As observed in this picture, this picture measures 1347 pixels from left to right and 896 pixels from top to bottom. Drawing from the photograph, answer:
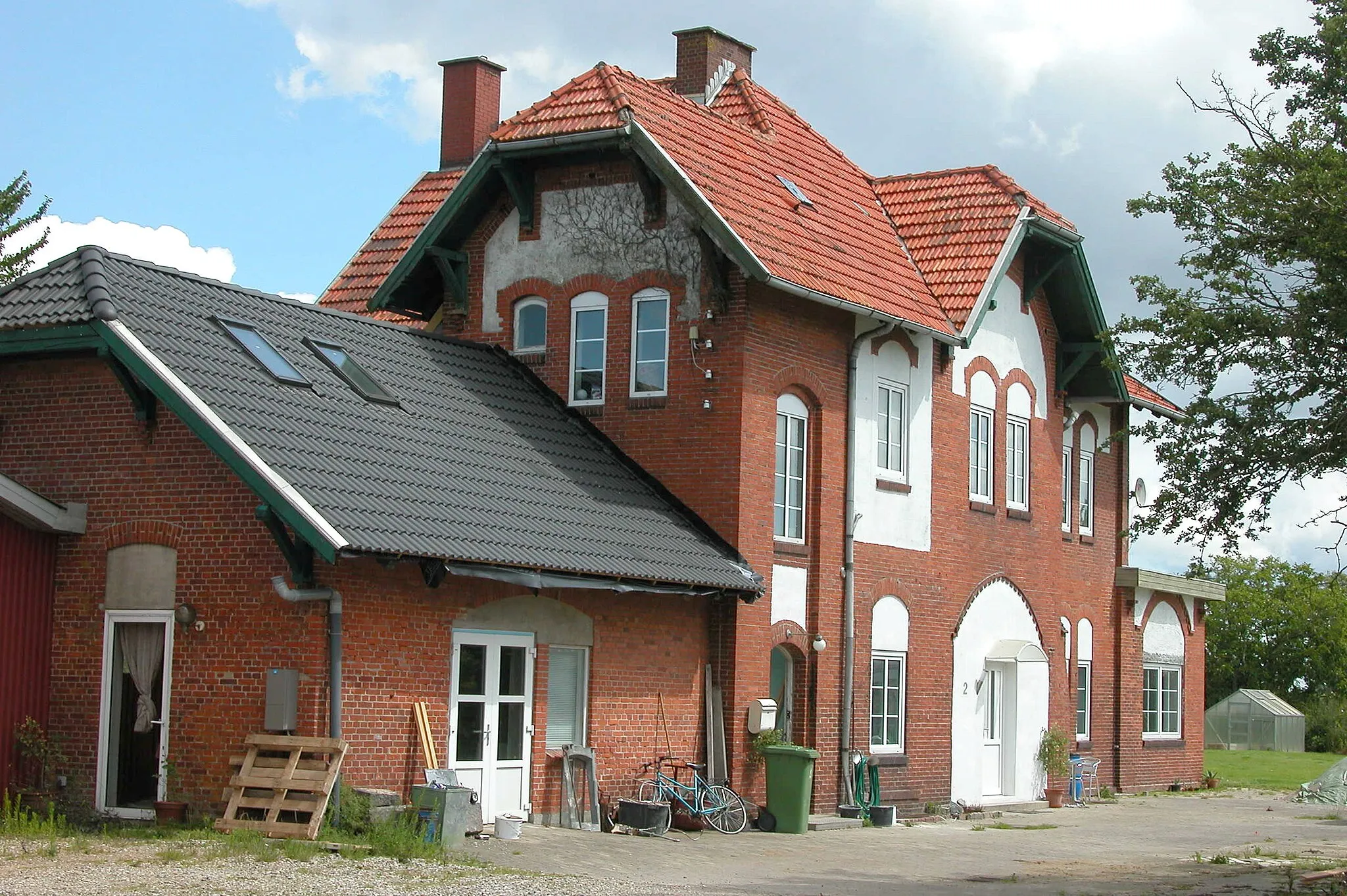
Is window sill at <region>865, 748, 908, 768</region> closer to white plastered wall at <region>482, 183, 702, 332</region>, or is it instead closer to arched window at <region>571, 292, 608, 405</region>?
arched window at <region>571, 292, 608, 405</region>

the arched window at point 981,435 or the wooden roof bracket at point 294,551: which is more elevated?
the arched window at point 981,435

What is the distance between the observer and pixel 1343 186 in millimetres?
15539

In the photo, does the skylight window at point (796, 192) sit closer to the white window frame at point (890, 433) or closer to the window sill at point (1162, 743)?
the white window frame at point (890, 433)

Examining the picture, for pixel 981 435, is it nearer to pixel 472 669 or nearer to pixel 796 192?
pixel 796 192

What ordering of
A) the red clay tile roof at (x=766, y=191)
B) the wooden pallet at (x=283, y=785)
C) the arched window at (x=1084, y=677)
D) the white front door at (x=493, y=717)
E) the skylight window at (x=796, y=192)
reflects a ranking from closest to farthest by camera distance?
the wooden pallet at (x=283, y=785) < the white front door at (x=493, y=717) < the red clay tile roof at (x=766, y=191) < the skylight window at (x=796, y=192) < the arched window at (x=1084, y=677)

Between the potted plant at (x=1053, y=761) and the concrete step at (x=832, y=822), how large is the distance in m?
5.72

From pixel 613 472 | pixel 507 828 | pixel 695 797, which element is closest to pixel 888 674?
pixel 695 797

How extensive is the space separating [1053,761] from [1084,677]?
9.21 feet

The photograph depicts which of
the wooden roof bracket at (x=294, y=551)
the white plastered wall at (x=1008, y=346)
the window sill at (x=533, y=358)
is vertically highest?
the white plastered wall at (x=1008, y=346)

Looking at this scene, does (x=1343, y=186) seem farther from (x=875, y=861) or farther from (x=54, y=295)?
(x=54, y=295)

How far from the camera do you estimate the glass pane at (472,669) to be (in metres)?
17.8

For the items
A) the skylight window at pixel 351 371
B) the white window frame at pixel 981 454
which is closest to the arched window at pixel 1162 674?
the white window frame at pixel 981 454

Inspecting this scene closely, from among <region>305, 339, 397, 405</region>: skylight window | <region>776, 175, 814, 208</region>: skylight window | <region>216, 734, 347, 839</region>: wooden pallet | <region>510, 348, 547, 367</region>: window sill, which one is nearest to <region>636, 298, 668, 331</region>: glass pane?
<region>510, 348, 547, 367</region>: window sill

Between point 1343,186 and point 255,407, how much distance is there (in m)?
9.93
